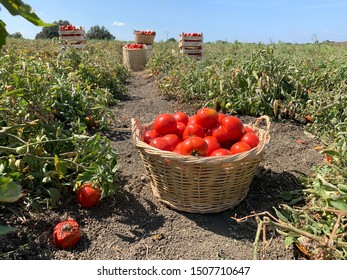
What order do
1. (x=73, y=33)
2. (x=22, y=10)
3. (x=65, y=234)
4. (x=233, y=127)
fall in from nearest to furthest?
1. (x=22, y=10)
2. (x=65, y=234)
3. (x=233, y=127)
4. (x=73, y=33)

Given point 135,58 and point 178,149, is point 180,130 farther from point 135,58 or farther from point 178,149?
point 135,58

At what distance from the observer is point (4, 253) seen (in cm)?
161

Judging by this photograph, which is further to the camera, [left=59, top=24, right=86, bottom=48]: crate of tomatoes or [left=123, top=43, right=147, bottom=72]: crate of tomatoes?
[left=123, top=43, right=147, bottom=72]: crate of tomatoes

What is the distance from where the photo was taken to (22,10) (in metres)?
0.57

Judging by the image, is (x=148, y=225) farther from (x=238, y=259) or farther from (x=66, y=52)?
(x=66, y=52)

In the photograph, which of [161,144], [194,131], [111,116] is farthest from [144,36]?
[161,144]

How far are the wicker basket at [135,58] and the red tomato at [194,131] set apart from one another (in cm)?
750

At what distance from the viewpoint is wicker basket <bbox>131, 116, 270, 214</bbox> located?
188cm

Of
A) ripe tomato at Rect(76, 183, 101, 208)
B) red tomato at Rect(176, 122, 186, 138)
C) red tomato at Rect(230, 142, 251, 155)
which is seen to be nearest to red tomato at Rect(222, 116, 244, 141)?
red tomato at Rect(230, 142, 251, 155)

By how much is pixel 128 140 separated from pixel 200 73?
66.8 inches

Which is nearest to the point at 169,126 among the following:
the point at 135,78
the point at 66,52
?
the point at 66,52

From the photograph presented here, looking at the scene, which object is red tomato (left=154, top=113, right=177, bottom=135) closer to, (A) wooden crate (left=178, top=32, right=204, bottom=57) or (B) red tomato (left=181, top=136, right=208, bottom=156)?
(B) red tomato (left=181, top=136, right=208, bottom=156)

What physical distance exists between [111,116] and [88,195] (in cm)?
157

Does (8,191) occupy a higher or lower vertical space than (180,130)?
higher
